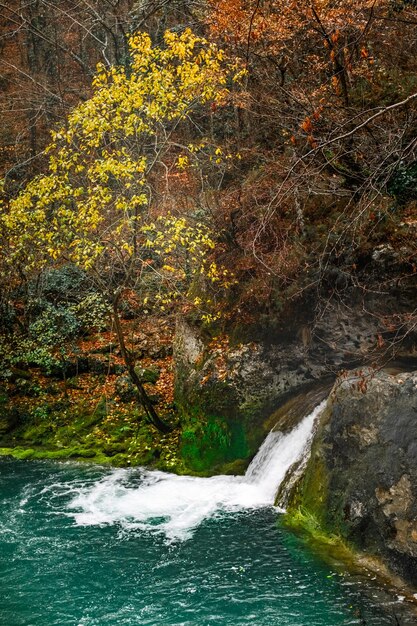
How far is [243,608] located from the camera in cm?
718

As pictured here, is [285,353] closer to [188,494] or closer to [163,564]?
[188,494]

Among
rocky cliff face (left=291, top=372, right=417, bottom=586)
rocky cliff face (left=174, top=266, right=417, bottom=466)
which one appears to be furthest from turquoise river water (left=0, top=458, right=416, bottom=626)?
rocky cliff face (left=174, top=266, right=417, bottom=466)

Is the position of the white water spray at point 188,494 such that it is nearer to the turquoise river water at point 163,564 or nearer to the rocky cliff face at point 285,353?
the turquoise river water at point 163,564

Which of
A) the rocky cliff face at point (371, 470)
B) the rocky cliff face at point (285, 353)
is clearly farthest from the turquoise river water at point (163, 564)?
the rocky cliff face at point (285, 353)

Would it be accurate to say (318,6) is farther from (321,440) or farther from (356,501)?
(356,501)

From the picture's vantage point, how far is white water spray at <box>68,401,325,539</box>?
32.8 feet

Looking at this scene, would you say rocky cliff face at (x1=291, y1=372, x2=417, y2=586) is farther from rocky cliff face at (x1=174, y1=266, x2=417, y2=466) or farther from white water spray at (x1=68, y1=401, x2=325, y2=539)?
rocky cliff face at (x1=174, y1=266, x2=417, y2=466)

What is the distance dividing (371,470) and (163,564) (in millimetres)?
3124

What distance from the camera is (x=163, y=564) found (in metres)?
8.44

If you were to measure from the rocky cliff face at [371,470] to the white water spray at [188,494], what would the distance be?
1.20m

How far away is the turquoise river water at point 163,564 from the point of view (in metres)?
7.11

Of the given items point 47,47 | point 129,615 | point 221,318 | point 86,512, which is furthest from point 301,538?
point 47,47

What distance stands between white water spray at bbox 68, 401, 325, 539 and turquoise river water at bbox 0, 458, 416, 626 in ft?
0.11

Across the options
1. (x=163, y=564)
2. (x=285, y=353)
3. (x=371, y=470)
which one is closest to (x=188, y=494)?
(x=163, y=564)
